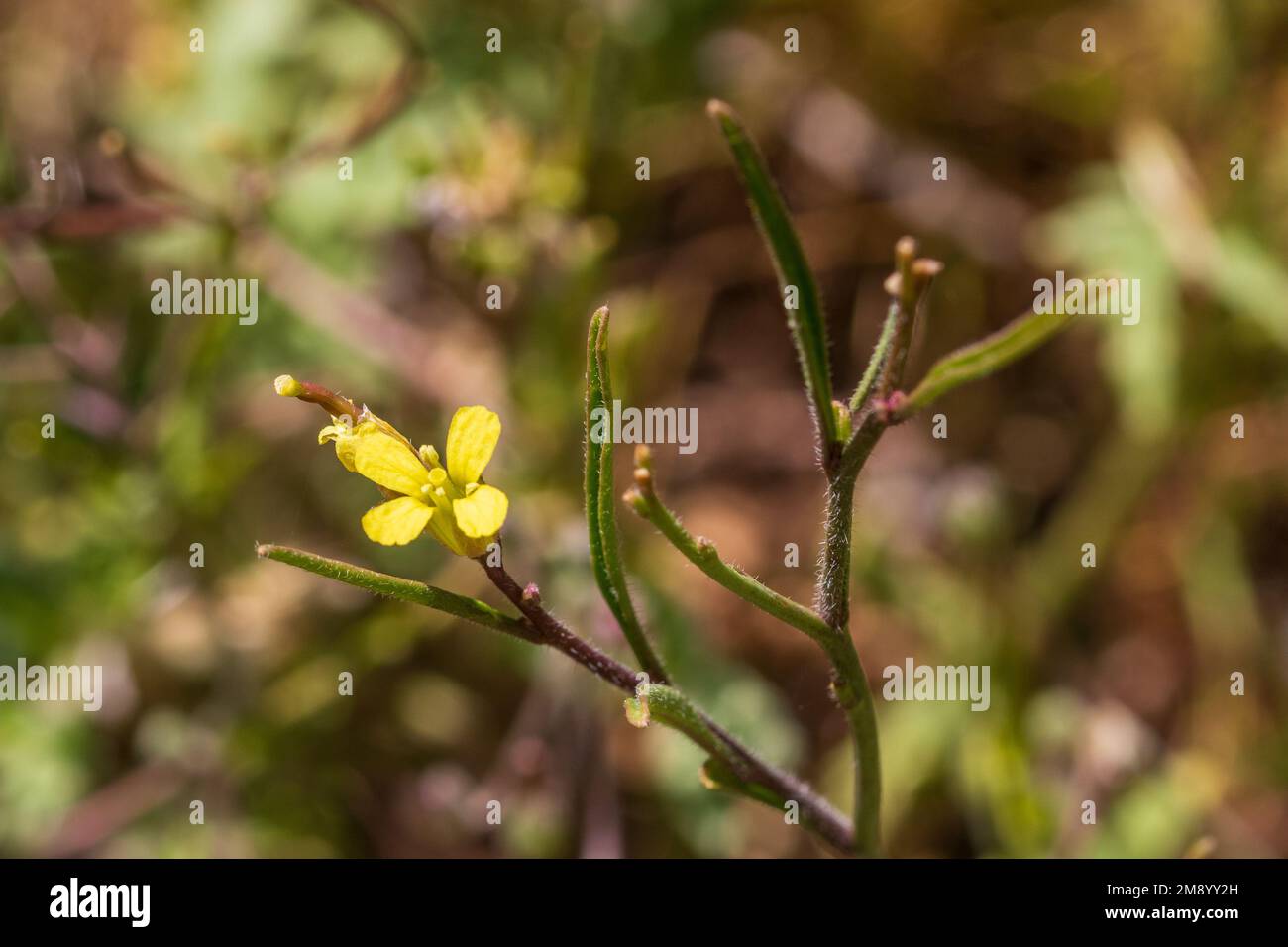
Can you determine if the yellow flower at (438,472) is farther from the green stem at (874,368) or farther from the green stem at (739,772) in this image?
the green stem at (874,368)

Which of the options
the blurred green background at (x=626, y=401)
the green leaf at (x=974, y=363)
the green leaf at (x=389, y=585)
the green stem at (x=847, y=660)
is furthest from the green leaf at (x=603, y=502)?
the blurred green background at (x=626, y=401)

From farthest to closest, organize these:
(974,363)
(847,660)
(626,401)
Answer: (626,401) < (847,660) < (974,363)

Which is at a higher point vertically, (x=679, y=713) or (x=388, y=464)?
(x=388, y=464)

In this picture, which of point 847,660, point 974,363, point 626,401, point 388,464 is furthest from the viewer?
point 626,401

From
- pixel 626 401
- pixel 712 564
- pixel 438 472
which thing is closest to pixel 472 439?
pixel 438 472

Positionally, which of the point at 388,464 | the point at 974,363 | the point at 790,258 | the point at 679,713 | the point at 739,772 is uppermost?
the point at 790,258

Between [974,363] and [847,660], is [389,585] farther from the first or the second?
[974,363]
